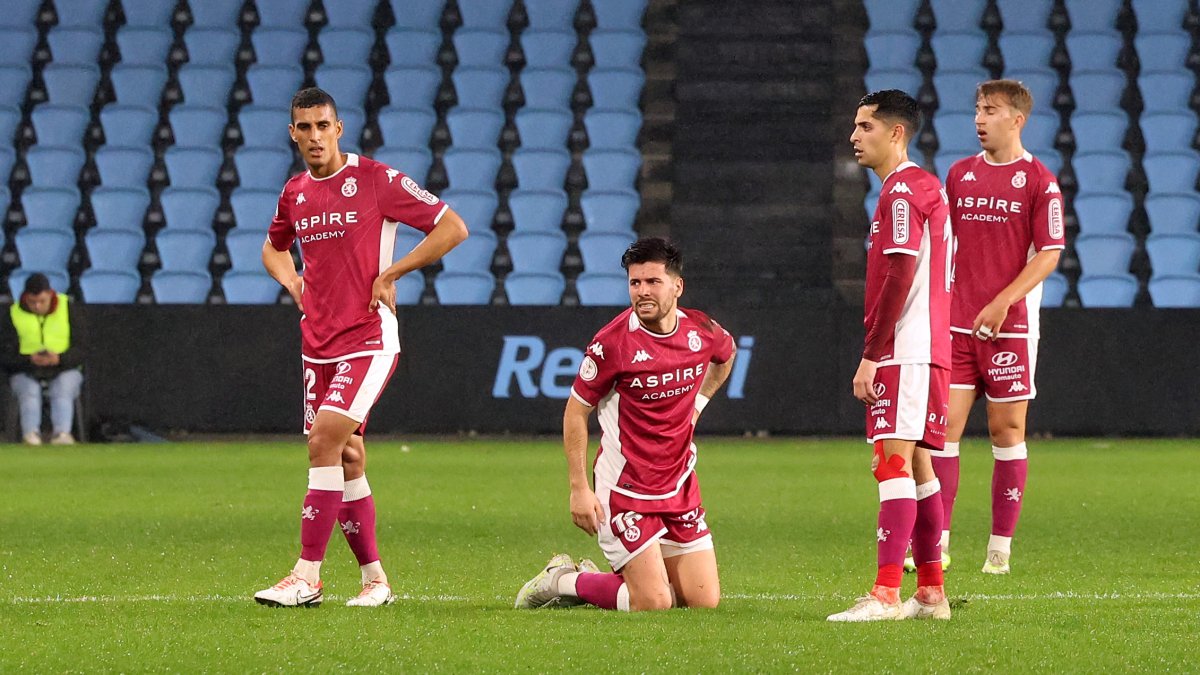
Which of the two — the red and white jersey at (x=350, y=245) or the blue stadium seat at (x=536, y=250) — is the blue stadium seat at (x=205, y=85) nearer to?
the blue stadium seat at (x=536, y=250)

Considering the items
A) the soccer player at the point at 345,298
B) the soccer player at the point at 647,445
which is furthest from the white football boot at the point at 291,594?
the soccer player at the point at 647,445

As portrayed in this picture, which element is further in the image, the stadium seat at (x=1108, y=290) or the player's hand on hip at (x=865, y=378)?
the stadium seat at (x=1108, y=290)

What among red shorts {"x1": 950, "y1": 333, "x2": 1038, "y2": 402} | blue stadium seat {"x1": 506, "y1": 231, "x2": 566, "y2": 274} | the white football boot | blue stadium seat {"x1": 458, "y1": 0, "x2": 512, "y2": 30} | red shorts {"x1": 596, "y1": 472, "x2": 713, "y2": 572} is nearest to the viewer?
the white football boot

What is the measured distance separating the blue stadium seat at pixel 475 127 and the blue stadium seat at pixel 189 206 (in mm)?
2323

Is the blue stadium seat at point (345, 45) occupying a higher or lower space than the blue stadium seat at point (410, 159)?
higher

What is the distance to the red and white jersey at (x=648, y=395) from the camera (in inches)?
222

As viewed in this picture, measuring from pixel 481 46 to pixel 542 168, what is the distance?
5.48 feet

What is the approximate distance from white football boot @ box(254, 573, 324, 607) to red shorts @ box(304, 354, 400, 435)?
1.84 feet

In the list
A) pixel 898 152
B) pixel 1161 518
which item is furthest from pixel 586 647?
pixel 1161 518

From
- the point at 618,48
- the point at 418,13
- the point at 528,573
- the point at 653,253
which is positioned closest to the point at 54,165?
the point at 418,13

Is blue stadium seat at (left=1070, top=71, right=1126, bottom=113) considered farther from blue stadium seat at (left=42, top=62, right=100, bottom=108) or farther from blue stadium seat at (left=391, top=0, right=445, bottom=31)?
blue stadium seat at (left=42, top=62, right=100, bottom=108)

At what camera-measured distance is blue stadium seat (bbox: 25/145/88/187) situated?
53.1 ft

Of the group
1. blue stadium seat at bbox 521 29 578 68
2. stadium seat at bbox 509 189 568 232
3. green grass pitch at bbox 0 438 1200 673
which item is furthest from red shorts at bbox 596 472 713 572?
blue stadium seat at bbox 521 29 578 68

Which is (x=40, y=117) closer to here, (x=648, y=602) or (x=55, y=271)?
(x=55, y=271)
